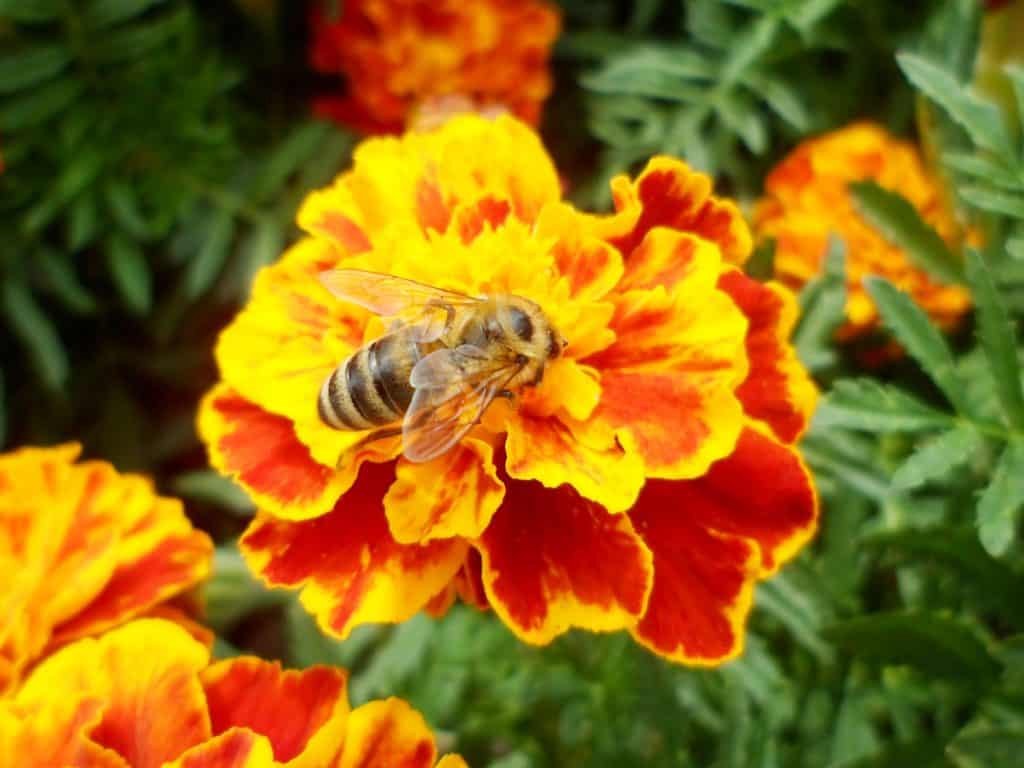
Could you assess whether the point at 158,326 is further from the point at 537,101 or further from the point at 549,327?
the point at 549,327

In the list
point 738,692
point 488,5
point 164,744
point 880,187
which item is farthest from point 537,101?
point 164,744

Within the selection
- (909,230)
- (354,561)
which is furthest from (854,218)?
(354,561)

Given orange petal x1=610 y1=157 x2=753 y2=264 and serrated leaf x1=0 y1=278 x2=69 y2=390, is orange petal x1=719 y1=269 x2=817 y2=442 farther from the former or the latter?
serrated leaf x1=0 y1=278 x2=69 y2=390

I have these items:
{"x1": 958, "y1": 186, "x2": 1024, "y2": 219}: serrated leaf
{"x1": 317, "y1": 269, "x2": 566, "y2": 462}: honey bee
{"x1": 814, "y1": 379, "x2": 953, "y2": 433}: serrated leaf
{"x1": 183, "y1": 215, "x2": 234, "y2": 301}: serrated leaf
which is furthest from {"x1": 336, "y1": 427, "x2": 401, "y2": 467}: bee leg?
{"x1": 183, "y1": 215, "x2": 234, "y2": 301}: serrated leaf

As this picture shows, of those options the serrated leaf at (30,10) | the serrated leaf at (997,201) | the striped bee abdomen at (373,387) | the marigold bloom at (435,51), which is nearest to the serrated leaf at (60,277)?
the serrated leaf at (30,10)

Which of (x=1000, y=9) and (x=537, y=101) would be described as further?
(x=537, y=101)

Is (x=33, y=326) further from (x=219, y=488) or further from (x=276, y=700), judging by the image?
(x=276, y=700)
